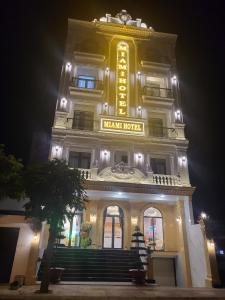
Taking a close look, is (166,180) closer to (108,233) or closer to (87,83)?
(108,233)

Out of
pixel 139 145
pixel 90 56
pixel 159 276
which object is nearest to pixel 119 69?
pixel 90 56

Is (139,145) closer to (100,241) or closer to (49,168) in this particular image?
(100,241)

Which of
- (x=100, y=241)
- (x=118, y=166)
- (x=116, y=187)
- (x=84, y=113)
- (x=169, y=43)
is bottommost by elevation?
(x=100, y=241)

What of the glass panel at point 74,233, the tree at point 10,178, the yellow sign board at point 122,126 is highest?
the yellow sign board at point 122,126

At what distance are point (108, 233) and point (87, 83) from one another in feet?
39.1

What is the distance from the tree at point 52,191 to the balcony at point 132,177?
617 cm

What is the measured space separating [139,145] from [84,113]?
501 centimetres

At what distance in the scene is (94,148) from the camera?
16844 millimetres

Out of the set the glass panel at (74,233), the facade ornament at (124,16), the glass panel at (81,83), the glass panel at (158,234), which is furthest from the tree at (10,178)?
the facade ornament at (124,16)

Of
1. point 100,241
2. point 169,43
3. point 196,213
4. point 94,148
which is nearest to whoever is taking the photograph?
point 100,241

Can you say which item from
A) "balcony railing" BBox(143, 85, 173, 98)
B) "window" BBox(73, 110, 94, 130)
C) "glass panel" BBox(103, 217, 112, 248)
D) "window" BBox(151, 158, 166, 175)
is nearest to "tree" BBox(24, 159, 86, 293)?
"glass panel" BBox(103, 217, 112, 248)

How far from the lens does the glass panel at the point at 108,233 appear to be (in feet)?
48.5

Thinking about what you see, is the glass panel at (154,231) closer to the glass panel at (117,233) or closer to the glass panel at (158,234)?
the glass panel at (158,234)

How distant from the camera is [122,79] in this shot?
1947cm
